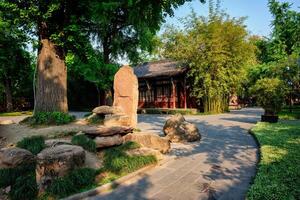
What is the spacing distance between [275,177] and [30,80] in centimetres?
3232

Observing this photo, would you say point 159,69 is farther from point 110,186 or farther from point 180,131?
point 110,186

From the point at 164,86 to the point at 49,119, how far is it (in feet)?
59.4

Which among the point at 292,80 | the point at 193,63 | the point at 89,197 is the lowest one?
the point at 89,197

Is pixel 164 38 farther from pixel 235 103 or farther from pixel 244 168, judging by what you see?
pixel 244 168

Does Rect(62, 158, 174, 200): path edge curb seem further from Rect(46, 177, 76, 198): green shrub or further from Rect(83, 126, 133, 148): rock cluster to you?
Rect(83, 126, 133, 148): rock cluster

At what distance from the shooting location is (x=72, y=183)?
4.82m

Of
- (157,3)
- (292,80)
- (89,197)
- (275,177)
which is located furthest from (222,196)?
(292,80)

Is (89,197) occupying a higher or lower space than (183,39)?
lower

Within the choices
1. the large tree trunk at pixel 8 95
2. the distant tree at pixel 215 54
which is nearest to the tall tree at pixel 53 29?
the distant tree at pixel 215 54

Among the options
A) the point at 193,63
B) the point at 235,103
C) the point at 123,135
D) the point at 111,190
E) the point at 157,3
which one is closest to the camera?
the point at 157,3

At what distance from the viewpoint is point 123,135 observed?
7855 mm

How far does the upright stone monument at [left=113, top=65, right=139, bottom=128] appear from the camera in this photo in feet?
34.7

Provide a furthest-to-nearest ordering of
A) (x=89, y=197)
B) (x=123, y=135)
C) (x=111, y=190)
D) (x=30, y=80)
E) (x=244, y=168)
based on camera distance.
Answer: (x=30, y=80) → (x=123, y=135) → (x=244, y=168) → (x=111, y=190) → (x=89, y=197)

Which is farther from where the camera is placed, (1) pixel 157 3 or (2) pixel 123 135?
(2) pixel 123 135
